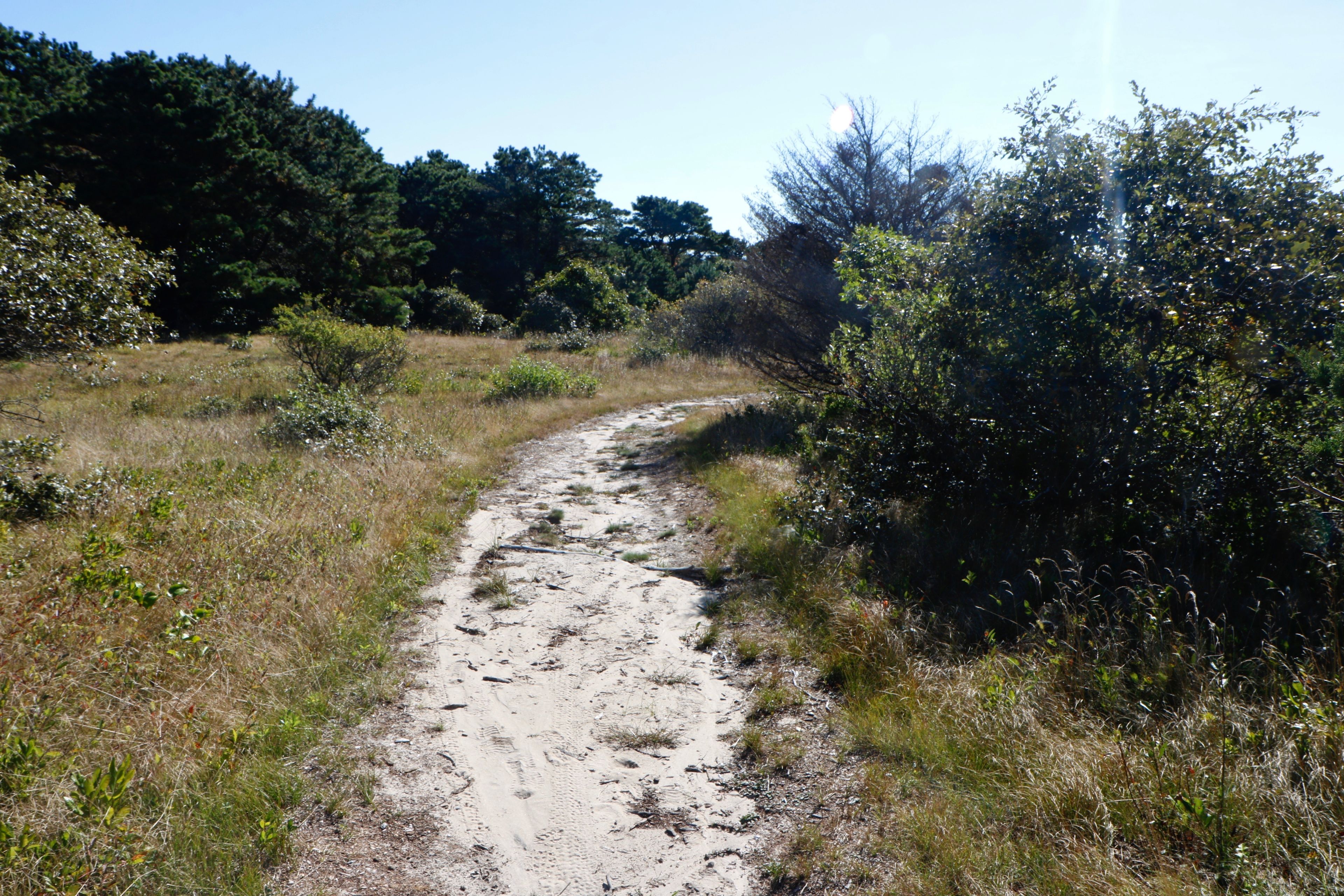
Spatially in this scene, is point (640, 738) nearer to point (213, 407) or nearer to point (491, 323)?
point (213, 407)

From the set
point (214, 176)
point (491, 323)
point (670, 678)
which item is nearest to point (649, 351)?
point (491, 323)

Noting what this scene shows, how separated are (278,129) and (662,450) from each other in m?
29.5

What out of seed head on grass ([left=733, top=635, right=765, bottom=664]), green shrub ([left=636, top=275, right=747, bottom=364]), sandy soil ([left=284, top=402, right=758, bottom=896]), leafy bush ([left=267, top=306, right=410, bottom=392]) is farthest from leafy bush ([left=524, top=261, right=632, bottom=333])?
seed head on grass ([left=733, top=635, right=765, bottom=664])

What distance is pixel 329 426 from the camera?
10.9 m

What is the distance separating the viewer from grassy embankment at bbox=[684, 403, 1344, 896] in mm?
2723

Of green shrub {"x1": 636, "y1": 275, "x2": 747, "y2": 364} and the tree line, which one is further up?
the tree line

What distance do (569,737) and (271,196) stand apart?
105 feet

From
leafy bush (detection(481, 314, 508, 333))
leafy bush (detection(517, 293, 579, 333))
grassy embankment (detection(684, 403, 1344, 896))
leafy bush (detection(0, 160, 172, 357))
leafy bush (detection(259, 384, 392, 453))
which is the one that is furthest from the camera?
leafy bush (detection(481, 314, 508, 333))

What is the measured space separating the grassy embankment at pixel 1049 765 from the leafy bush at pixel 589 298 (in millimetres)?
27858

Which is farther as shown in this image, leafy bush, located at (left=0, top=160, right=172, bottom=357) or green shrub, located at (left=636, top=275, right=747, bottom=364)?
green shrub, located at (left=636, top=275, right=747, bottom=364)

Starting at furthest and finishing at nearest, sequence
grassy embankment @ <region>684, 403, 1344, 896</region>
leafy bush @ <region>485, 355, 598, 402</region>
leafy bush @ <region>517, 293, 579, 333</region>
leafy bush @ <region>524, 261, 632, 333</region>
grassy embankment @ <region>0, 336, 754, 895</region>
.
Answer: leafy bush @ <region>524, 261, 632, 333</region>
leafy bush @ <region>517, 293, 579, 333</region>
leafy bush @ <region>485, 355, 598, 402</region>
grassy embankment @ <region>0, 336, 754, 895</region>
grassy embankment @ <region>684, 403, 1344, 896</region>

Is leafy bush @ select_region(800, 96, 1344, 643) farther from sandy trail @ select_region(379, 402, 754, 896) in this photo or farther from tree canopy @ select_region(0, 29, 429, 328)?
tree canopy @ select_region(0, 29, 429, 328)

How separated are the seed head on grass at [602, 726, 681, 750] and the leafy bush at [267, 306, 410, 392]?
11243 millimetres

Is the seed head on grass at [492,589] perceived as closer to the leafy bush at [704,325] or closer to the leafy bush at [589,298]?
the leafy bush at [704,325]
